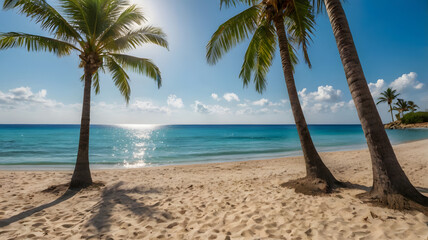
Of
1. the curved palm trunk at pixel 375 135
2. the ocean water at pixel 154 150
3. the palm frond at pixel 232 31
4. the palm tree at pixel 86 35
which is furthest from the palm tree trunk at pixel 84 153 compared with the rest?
the curved palm trunk at pixel 375 135

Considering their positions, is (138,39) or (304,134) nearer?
(304,134)

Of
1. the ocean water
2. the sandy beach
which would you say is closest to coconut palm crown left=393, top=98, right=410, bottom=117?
the ocean water

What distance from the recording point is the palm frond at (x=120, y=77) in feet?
26.2

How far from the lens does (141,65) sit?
7941 millimetres

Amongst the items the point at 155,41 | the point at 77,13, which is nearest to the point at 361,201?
the point at 155,41

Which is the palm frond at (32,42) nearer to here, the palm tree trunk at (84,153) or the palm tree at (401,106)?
the palm tree trunk at (84,153)

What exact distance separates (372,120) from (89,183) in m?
8.55

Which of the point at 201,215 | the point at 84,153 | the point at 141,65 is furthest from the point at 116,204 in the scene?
the point at 141,65

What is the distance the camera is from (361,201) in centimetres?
396

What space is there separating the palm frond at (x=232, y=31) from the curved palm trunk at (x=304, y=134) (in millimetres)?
967

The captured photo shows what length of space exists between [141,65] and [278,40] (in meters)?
5.75

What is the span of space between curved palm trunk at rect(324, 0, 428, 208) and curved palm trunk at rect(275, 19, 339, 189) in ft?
4.46

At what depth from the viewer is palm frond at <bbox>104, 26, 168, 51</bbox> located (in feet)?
23.0

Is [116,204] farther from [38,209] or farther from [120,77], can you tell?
[120,77]
